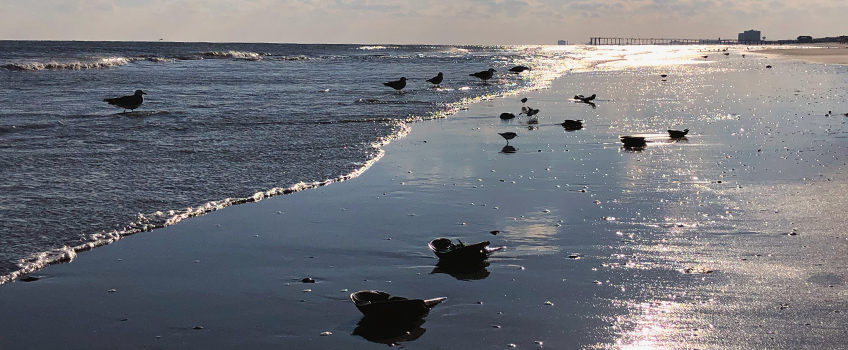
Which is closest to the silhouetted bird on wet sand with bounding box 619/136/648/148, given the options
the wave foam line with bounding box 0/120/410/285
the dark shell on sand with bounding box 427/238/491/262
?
the wave foam line with bounding box 0/120/410/285

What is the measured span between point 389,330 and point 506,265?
5.01 ft

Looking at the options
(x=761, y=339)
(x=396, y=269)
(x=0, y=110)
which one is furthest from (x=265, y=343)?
(x=0, y=110)

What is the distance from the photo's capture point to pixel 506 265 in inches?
228

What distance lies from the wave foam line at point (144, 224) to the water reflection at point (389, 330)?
286 centimetres

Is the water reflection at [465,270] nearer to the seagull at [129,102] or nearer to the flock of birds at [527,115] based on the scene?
the flock of birds at [527,115]

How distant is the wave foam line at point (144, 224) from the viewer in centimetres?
583

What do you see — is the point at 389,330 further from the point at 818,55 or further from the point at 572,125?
the point at 818,55

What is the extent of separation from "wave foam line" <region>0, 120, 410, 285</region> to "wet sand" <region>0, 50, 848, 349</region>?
0.16 meters

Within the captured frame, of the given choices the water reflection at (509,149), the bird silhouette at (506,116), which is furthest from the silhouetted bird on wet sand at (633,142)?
the bird silhouette at (506,116)

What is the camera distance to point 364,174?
9742mm

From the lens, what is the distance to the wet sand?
4.49m

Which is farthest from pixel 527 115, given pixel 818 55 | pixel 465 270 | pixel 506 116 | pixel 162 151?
pixel 818 55

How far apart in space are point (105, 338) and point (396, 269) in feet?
7.18

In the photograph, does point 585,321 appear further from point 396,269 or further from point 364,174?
point 364,174
